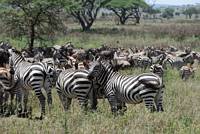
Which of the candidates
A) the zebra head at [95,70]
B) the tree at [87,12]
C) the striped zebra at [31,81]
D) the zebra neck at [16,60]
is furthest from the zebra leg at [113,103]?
the tree at [87,12]

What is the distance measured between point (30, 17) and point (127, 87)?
17.5 m

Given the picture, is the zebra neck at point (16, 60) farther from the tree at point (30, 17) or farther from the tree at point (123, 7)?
the tree at point (123, 7)

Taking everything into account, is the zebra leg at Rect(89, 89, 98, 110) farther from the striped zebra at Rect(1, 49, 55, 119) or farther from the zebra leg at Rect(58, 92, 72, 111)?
the striped zebra at Rect(1, 49, 55, 119)

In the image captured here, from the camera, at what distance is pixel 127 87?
36.5 feet

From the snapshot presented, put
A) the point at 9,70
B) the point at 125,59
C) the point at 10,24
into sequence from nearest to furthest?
the point at 9,70 < the point at 125,59 < the point at 10,24

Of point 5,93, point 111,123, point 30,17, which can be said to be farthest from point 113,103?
point 30,17

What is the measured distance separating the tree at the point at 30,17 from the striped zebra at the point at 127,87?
15667 mm

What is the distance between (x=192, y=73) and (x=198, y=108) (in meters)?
10.3

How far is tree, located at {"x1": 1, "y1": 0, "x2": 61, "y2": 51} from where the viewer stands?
1073 inches

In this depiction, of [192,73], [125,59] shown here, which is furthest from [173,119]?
[125,59]

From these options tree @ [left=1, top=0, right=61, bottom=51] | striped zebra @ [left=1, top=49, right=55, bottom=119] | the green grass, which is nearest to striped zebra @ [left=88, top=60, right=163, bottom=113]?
the green grass

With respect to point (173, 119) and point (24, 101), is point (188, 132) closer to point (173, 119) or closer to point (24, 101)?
point (173, 119)

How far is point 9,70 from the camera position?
1328 centimetres

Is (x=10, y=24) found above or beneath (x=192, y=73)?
above
